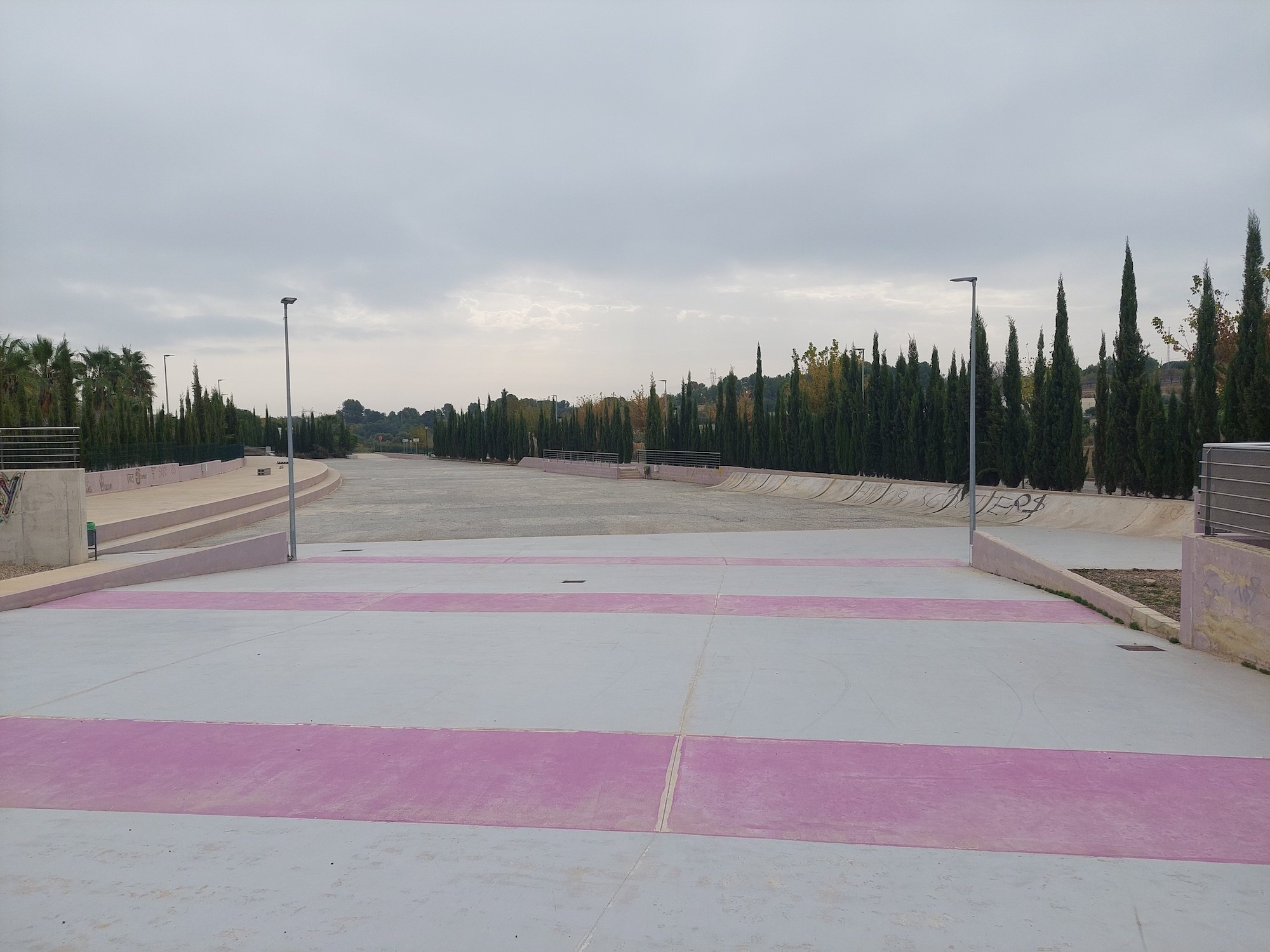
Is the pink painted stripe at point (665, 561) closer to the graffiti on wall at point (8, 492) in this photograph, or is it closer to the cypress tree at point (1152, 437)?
the graffiti on wall at point (8, 492)

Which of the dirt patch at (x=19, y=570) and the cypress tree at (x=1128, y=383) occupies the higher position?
the cypress tree at (x=1128, y=383)

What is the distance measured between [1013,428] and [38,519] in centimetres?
2724

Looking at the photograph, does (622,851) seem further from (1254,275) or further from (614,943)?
(1254,275)

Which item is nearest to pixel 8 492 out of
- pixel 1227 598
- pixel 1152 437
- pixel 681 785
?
pixel 681 785

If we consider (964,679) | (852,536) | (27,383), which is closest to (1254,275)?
(852,536)

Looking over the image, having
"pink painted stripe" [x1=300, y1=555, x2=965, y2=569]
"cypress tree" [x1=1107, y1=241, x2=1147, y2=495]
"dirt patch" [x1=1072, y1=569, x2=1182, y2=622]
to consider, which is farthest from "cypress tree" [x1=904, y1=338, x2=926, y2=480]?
"dirt patch" [x1=1072, y1=569, x2=1182, y2=622]

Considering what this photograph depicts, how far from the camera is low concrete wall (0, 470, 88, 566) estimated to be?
53.2 ft

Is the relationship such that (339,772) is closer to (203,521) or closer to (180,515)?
(203,521)

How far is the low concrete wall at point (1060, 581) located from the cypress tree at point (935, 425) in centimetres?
1715

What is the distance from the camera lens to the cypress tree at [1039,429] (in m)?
27.4

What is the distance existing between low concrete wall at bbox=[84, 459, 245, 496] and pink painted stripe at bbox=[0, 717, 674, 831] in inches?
1038

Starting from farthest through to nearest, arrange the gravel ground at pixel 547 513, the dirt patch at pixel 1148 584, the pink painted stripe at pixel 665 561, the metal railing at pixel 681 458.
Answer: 1. the metal railing at pixel 681 458
2. the gravel ground at pixel 547 513
3. the pink painted stripe at pixel 665 561
4. the dirt patch at pixel 1148 584

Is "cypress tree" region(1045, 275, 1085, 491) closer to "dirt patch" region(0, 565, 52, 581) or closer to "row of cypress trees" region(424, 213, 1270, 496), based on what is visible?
"row of cypress trees" region(424, 213, 1270, 496)

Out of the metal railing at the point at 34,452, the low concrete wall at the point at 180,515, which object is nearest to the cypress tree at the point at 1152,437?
the low concrete wall at the point at 180,515
